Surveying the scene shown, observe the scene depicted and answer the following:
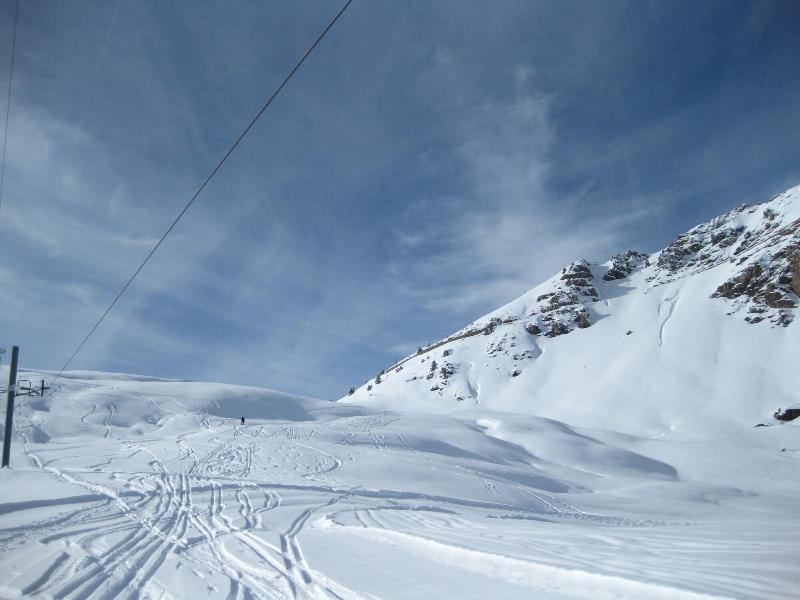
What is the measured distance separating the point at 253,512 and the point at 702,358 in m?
71.0

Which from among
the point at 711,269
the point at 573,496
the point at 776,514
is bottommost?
the point at 776,514

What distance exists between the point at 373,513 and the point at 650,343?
74576mm

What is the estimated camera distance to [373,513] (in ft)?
35.5

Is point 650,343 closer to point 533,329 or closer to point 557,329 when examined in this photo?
point 557,329

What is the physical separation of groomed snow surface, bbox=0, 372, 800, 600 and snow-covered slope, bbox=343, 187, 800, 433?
23.3 metres

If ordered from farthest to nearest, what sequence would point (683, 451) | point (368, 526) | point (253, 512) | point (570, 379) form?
1. point (570, 379)
2. point (683, 451)
3. point (253, 512)
4. point (368, 526)

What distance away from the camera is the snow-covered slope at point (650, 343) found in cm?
Answer: 5647

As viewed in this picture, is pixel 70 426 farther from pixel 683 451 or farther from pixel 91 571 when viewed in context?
pixel 683 451

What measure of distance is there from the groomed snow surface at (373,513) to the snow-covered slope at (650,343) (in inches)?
916

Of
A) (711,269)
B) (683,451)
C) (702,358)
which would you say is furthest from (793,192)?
(683,451)

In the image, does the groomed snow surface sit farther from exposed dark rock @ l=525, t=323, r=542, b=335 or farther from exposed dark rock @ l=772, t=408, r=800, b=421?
exposed dark rock @ l=525, t=323, r=542, b=335

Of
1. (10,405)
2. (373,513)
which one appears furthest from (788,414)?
(10,405)

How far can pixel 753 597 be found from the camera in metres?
3.99

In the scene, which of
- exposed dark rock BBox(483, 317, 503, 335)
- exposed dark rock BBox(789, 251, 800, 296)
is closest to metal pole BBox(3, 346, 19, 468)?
exposed dark rock BBox(789, 251, 800, 296)
